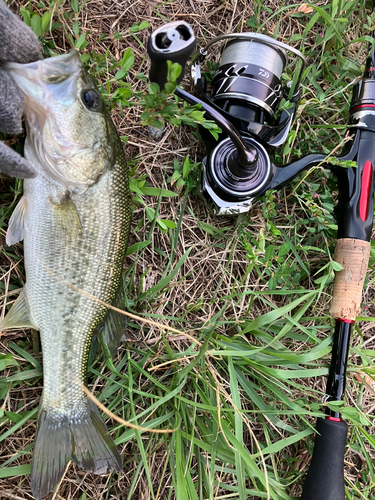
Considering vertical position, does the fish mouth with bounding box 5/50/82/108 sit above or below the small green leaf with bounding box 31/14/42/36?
below

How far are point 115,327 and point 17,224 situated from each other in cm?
73

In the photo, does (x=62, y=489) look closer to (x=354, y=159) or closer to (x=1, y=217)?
(x=1, y=217)

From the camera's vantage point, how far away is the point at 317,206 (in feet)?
7.61

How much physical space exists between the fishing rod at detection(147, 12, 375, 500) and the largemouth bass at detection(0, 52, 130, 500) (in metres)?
0.61

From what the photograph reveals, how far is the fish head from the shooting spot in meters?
1.72

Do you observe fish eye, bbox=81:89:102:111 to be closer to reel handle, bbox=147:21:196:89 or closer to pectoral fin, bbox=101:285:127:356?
reel handle, bbox=147:21:196:89

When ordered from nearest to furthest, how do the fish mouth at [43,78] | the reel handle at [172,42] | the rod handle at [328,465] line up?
the reel handle at [172,42] → the fish mouth at [43,78] → the rod handle at [328,465]

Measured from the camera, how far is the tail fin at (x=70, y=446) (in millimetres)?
1874

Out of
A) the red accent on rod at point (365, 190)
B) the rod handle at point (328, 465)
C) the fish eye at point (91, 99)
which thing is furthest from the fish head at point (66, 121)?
the rod handle at point (328, 465)

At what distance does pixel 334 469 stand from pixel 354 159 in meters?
1.73

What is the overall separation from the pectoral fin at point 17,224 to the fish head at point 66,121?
9.2 inches

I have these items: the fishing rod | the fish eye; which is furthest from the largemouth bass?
the fishing rod

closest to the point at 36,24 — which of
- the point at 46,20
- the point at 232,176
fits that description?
the point at 46,20

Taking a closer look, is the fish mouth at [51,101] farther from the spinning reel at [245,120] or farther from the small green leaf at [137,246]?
the spinning reel at [245,120]
